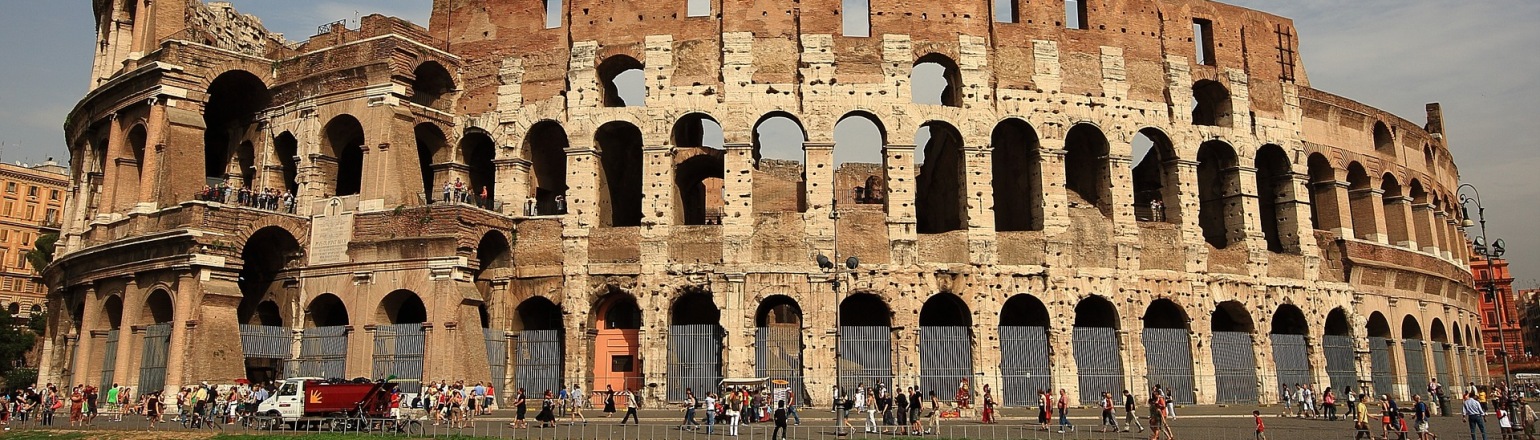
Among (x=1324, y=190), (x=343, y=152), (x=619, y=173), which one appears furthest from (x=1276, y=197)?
(x=343, y=152)

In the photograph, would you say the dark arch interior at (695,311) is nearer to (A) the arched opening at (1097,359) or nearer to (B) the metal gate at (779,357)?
(B) the metal gate at (779,357)

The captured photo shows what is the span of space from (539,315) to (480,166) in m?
4.63

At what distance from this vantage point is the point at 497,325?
2789cm

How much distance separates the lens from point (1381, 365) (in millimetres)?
32219

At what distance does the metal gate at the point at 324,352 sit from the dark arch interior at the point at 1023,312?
16.1 meters

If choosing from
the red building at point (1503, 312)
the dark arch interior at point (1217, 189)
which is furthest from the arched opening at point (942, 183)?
the red building at point (1503, 312)

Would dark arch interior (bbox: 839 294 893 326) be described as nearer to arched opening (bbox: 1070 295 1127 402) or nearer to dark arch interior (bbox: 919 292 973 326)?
dark arch interior (bbox: 919 292 973 326)

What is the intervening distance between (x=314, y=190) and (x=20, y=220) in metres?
44.7

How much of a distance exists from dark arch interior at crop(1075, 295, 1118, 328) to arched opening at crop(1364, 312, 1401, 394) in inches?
318

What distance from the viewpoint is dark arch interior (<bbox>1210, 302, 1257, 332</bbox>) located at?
1164 inches

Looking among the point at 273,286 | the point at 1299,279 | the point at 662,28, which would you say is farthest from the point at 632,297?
the point at 1299,279

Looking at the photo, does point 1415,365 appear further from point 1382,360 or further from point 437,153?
point 437,153

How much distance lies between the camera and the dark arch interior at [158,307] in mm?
26959

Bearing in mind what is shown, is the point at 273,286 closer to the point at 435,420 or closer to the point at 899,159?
Answer: the point at 435,420
